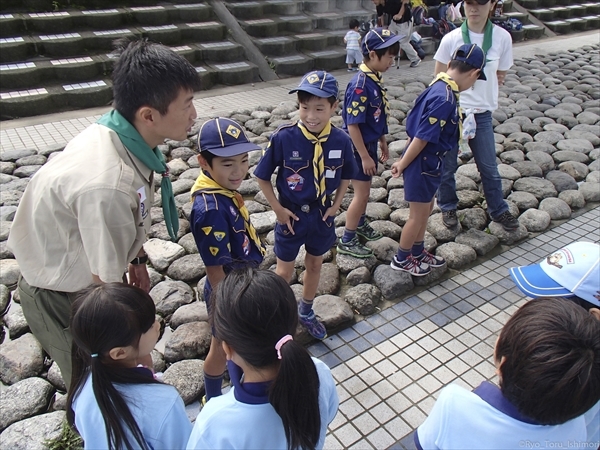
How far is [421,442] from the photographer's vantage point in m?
1.47

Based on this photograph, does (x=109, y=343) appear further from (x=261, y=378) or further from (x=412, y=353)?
(x=412, y=353)

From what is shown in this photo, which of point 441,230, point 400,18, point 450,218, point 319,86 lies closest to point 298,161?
point 319,86

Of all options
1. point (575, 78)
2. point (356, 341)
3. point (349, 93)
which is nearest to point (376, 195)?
point (349, 93)

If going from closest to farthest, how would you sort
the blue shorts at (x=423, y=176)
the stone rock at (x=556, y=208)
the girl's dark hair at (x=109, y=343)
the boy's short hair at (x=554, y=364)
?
the boy's short hair at (x=554, y=364)
the girl's dark hair at (x=109, y=343)
the blue shorts at (x=423, y=176)
the stone rock at (x=556, y=208)

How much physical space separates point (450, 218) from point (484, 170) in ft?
1.65

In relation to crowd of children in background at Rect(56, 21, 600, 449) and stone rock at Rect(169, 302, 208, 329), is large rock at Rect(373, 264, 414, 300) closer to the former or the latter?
stone rock at Rect(169, 302, 208, 329)

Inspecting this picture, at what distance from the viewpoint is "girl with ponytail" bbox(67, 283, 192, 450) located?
1.42m

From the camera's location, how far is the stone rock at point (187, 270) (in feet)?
11.5

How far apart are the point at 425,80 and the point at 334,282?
629 centimetres

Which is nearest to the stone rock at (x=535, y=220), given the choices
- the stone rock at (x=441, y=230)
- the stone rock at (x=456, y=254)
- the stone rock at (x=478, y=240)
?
the stone rock at (x=478, y=240)

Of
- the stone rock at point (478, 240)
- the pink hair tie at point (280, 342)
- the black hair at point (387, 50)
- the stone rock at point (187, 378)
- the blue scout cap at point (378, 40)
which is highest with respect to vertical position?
the blue scout cap at point (378, 40)

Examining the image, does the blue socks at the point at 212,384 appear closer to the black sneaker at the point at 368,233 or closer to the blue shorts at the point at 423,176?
the blue shorts at the point at 423,176

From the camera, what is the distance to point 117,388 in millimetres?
1466

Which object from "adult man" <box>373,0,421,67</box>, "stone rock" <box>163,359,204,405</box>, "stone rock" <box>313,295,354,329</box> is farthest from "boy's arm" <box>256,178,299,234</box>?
"adult man" <box>373,0,421,67</box>
